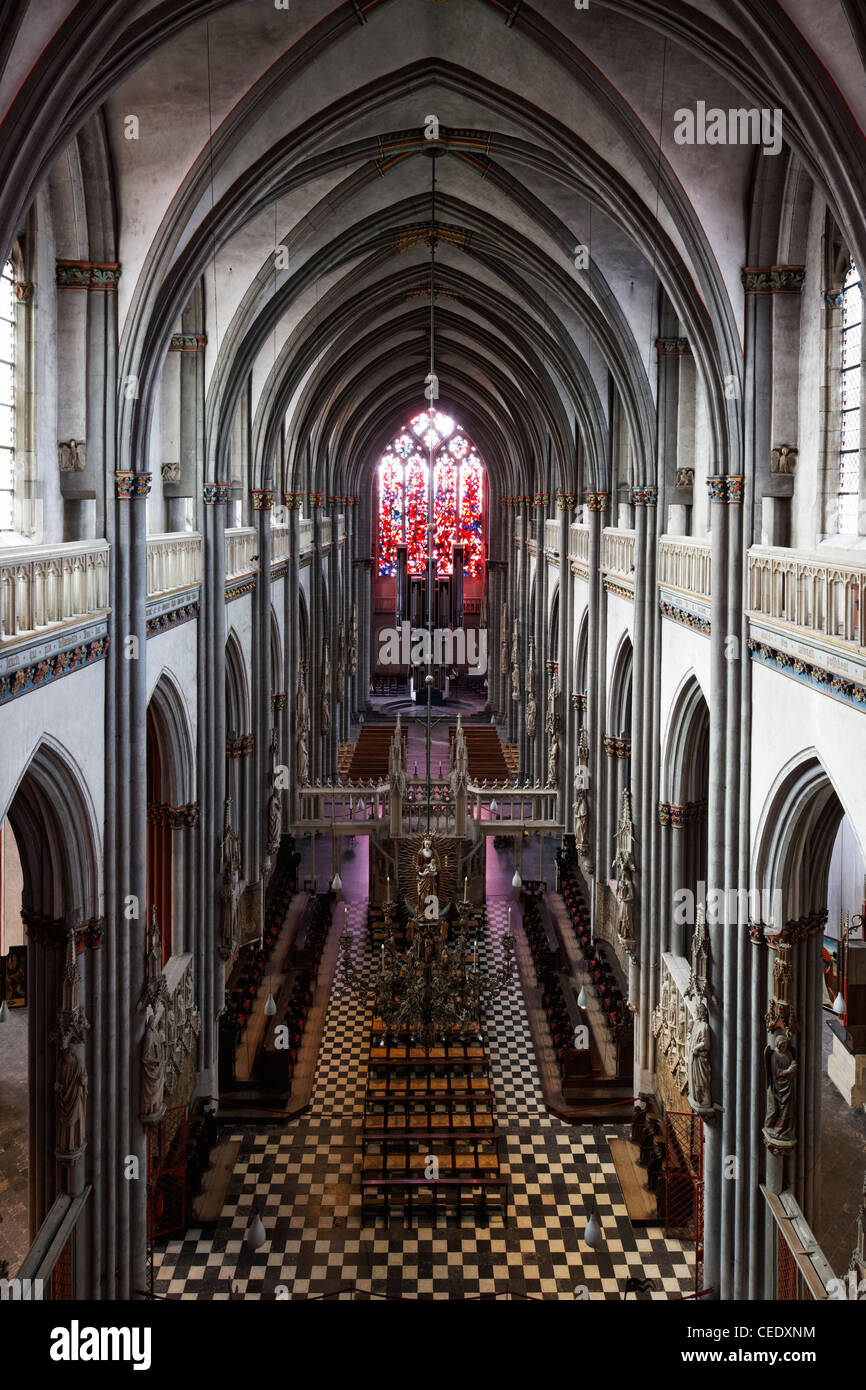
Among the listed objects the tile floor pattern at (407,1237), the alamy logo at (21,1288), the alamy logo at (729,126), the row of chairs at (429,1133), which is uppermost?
the alamy logo at (729,126)

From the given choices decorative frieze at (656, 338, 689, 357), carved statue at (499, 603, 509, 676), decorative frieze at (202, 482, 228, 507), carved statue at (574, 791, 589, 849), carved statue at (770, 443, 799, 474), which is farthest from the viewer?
carved statue at (499, 603, 509, 676)

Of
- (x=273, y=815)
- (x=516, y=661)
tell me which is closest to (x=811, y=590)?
(x=273, y=815)

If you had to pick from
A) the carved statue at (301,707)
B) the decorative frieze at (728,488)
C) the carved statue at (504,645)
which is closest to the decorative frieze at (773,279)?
the decorative frieze at (728,488)

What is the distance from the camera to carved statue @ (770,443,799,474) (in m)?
12.8

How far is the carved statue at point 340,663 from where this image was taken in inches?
1505

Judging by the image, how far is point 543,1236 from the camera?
14594 mm

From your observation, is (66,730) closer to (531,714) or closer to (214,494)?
(214,494)

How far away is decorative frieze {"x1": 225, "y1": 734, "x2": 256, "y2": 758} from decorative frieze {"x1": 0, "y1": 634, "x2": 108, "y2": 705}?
28.6ft

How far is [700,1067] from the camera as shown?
508 inches

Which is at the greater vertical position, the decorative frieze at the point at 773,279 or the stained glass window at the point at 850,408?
the decorative frieze at the point at 773,279

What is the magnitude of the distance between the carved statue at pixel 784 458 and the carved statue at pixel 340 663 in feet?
84.6

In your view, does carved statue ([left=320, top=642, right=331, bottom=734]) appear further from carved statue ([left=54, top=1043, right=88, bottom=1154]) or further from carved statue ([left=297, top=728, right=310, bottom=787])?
carved statue ([left=54, top=1043, right=88, bottom=1154])

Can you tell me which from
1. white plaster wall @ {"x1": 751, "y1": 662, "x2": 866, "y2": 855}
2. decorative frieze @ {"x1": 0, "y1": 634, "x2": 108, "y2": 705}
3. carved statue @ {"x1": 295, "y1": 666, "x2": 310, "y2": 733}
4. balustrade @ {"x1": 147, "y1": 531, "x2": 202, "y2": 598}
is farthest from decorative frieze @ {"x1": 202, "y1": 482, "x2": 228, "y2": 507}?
carved statue @ {"x1": 295, "y1": 666, "x2": 310, "y2": 733}
